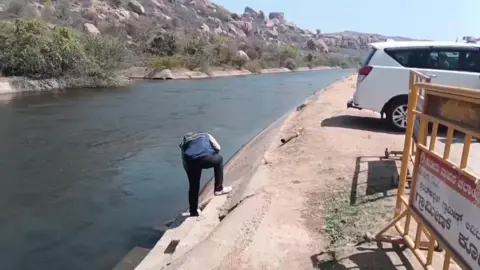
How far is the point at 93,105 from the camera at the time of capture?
27.2 meters

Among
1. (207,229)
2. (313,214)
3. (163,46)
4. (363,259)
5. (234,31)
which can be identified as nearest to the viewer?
(363,259)

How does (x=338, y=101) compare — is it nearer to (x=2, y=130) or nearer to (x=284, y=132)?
(x=284, y=132)

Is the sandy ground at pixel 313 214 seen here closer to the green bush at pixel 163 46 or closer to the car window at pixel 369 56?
the car window at pixel 369 56

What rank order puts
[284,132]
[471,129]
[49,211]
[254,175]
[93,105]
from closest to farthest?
[471,129] → [254,175] → [49,211] → [284,132] → [93,105]

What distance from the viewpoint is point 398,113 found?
11266 millimetres

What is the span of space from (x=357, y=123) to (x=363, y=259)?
828 centimetres

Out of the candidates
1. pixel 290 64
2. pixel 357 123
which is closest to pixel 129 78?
pixel 357 123

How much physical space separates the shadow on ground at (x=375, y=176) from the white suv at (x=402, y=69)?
2.91 m

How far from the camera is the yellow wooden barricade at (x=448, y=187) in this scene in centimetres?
337

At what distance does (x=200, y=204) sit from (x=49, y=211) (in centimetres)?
334

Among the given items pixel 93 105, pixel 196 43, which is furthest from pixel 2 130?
pixel 196 43

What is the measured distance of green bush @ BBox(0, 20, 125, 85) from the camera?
122 ft

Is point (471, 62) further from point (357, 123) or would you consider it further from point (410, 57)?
point (357, 123)

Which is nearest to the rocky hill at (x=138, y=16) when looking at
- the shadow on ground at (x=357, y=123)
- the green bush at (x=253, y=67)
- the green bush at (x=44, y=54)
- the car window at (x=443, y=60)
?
the green bush at (x=253, y=67)
